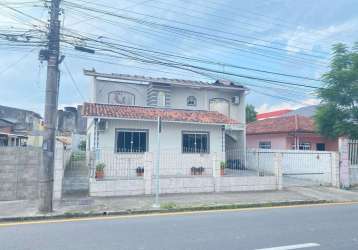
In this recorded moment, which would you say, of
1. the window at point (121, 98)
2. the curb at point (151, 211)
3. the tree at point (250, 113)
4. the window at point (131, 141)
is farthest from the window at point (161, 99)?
the tree at point (250, 113)

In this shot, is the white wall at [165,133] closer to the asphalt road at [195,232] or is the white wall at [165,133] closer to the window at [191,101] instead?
the window at [191,101]

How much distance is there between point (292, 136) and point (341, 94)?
629 cm

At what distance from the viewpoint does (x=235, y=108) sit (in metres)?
24.0

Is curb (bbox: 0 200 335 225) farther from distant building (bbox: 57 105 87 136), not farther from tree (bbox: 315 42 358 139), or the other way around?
distant building (bbox: 57 105 87 136)

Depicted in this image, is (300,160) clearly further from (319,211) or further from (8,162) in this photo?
(8,162)

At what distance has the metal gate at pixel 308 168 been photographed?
52.4 feet

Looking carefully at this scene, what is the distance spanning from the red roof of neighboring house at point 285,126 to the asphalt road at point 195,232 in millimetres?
15039

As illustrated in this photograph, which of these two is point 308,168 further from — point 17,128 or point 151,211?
point 17,128

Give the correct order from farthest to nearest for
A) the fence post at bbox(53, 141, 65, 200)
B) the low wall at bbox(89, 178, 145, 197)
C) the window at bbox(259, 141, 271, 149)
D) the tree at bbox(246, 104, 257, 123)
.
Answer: the tree at bbox(246, 104, 257, 123) < the window at bbox(259, 141, 271, 149) < the low wall at bbox(89, 178, 145, 197) < the fence post at bbox(53, 141, 65, 200)

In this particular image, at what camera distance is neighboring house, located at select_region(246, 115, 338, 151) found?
77.2 feet

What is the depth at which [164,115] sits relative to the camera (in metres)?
18.1

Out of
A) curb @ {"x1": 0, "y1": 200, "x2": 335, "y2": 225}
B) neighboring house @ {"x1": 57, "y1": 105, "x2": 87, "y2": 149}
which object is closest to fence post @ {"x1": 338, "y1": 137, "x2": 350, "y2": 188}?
curb @ {"x1": 0, "y1": 200, "x2": 335, "y2": 225}

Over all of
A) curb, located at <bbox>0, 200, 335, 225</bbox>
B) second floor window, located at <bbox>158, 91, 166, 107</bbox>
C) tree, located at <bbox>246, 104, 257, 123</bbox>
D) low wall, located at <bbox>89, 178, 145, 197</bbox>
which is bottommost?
curb, located at <bbox>0, 200, 335, 225</bbox>

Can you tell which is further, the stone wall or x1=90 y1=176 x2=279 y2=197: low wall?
x1=90 y1=176 x2=279 y2=197: low wall
